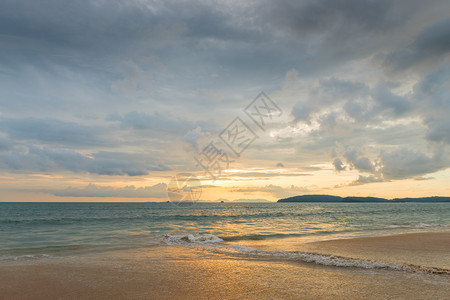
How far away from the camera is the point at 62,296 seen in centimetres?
674

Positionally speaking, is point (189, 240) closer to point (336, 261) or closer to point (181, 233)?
point (181, 233)

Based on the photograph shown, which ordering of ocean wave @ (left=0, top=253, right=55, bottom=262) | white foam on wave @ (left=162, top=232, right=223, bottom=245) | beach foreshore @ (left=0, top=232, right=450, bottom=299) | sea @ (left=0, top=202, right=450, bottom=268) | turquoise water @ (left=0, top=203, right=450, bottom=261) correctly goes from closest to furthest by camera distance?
beach foreshore @ (left=0, top=232, right=450, bottom=299) < ocean wave @ (left=0, top=253, right=55, bottom=262) < sea @ (left=0, top=202, right=450, bottom=268) < turquoise water @ (left=0, top=203, right=450, bottom=261) < white foam on wave @ (left=162, top=232, right=223, bottom=245)

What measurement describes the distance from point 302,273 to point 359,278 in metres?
1.63

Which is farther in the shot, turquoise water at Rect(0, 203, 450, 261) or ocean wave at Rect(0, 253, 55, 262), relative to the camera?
turquoise water at Rect(0, 203, 450, 261)

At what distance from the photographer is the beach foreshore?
6.58 metres

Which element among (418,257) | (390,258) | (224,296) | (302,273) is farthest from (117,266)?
(418,257)

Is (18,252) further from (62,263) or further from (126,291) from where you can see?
(126,291)

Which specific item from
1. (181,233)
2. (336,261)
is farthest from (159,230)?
(336,261)

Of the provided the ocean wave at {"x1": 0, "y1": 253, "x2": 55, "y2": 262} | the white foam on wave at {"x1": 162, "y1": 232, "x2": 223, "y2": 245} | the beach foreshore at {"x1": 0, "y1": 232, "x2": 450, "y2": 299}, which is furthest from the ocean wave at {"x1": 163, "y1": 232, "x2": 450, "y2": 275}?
the ocean wave at {"x1": 0, "y1": 253, "x2": 55, "y2": 262}

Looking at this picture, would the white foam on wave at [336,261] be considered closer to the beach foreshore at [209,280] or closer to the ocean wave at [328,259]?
the ocean wave at [328,259]

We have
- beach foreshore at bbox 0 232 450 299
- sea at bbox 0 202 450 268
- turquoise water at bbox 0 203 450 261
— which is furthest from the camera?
turquoise water at bbox 0 203 450 261

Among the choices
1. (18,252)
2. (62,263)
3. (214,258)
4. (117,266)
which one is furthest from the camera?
(18,252)

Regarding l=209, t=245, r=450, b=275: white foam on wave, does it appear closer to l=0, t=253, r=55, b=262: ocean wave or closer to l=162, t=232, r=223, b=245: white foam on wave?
l=162, t=232, r=223, b=245: white foam on wave

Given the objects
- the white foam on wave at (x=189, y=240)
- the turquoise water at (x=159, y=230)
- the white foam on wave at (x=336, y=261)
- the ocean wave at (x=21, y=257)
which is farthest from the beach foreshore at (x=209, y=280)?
the white foam on wave at (x=189, y=240)
